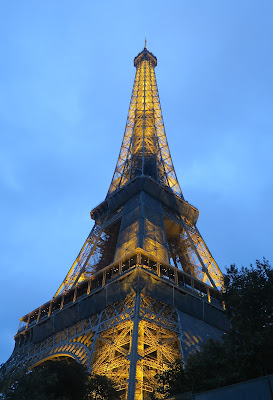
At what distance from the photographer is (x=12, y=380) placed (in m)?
18.0

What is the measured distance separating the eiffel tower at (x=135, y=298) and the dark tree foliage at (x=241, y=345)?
371 centimetres

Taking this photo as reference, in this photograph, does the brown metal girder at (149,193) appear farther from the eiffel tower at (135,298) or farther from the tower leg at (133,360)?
the tower leg at (133,360)

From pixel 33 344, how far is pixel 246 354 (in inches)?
1062

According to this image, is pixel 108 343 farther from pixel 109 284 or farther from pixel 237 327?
pixel 237 327

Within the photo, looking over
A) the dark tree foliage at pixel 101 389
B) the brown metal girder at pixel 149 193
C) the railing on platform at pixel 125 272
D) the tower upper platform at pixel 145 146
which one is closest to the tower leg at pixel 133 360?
the dark tree foliage at pixel 101 389

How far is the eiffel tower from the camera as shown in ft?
86.8

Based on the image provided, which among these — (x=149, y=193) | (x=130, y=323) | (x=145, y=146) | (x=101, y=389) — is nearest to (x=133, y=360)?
(x=101, y=389)

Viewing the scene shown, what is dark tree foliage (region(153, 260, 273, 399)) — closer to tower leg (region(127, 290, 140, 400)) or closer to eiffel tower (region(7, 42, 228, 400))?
tower leg (region(127, 290, 140, 400))

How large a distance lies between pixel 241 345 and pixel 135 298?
44.5 feet

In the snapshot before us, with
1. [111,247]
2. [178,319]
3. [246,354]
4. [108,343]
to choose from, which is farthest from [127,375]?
[111,247]

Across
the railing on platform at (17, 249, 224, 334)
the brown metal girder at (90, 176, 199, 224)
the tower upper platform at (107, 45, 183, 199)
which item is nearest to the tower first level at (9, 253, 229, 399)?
the railing on platform at (17, 249, 224, 334)

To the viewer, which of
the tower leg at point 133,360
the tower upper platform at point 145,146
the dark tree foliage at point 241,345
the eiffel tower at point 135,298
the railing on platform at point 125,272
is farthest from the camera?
the tower upper platform at point 145,146

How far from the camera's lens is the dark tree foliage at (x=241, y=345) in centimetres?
1650

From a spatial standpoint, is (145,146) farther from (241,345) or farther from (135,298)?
(241,345)
